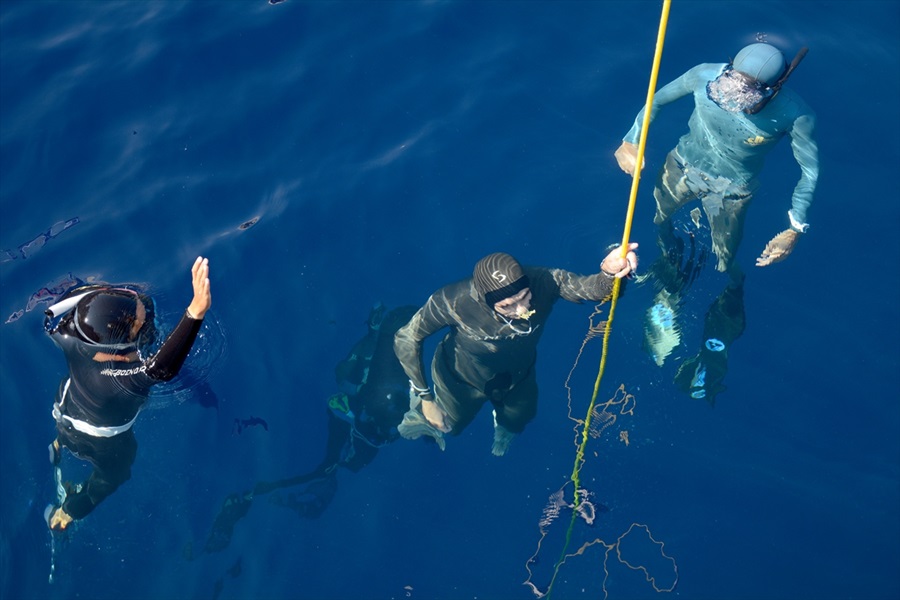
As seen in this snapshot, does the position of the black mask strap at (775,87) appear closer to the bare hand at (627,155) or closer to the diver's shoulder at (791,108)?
the diver's shoulder at (791,108)

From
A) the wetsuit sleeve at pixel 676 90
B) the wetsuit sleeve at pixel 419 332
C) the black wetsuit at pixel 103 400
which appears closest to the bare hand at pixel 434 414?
the wetsuit sleeve at pixel 419 332

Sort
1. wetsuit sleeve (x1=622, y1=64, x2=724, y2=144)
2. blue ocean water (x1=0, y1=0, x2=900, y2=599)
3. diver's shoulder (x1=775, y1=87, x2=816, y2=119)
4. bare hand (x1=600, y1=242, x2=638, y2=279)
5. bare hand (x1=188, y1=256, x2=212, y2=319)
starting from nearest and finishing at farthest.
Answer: bare hand (x1=188, y1=256, x2=212, y2=319) < bare hand (x1=600, y1=242, x2=638, y2=279) < diver's shoulder (x1=775, y1=87, x2=816, y2=119) < wetsuit sleeve (x1=622, y1=64, x2=724, y2=144) < blue ocean water (x1=0, y1=0, x2=900, y2=599)

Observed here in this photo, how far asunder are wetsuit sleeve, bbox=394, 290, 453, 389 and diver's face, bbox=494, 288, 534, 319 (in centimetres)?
60

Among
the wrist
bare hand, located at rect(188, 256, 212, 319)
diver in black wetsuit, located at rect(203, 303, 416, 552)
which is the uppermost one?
bare hand, located at rect(188, 256, 212, 319)

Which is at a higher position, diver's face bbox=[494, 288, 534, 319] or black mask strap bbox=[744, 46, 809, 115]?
black mask strap bbox=[744, 46, 809, 115]

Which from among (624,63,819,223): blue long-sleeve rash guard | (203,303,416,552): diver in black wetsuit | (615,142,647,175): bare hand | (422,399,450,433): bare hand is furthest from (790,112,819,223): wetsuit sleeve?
(203,303,416,552): diver in black wetsuit

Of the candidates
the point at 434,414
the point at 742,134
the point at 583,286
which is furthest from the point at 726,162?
the point at 434,414

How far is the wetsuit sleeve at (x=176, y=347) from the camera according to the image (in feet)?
17.1

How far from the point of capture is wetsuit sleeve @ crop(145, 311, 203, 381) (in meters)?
5.23

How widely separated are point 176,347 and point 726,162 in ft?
16.6

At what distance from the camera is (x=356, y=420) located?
808 cm

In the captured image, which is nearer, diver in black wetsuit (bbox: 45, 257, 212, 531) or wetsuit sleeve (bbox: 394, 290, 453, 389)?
diver in black wetsuit (bbox: 45, 257, 212, 531)

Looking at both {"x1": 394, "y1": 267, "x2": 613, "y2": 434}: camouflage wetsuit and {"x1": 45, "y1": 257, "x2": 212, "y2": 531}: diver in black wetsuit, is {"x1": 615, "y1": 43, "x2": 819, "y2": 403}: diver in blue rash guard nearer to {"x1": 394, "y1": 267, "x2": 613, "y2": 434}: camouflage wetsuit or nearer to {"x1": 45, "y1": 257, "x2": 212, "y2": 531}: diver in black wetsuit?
{"x1": 394, "y1": 267, "x2": 613, "y2": 434}: camouflage wetsuit

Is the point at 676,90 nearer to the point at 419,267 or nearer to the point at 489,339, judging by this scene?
the point at 489,339
